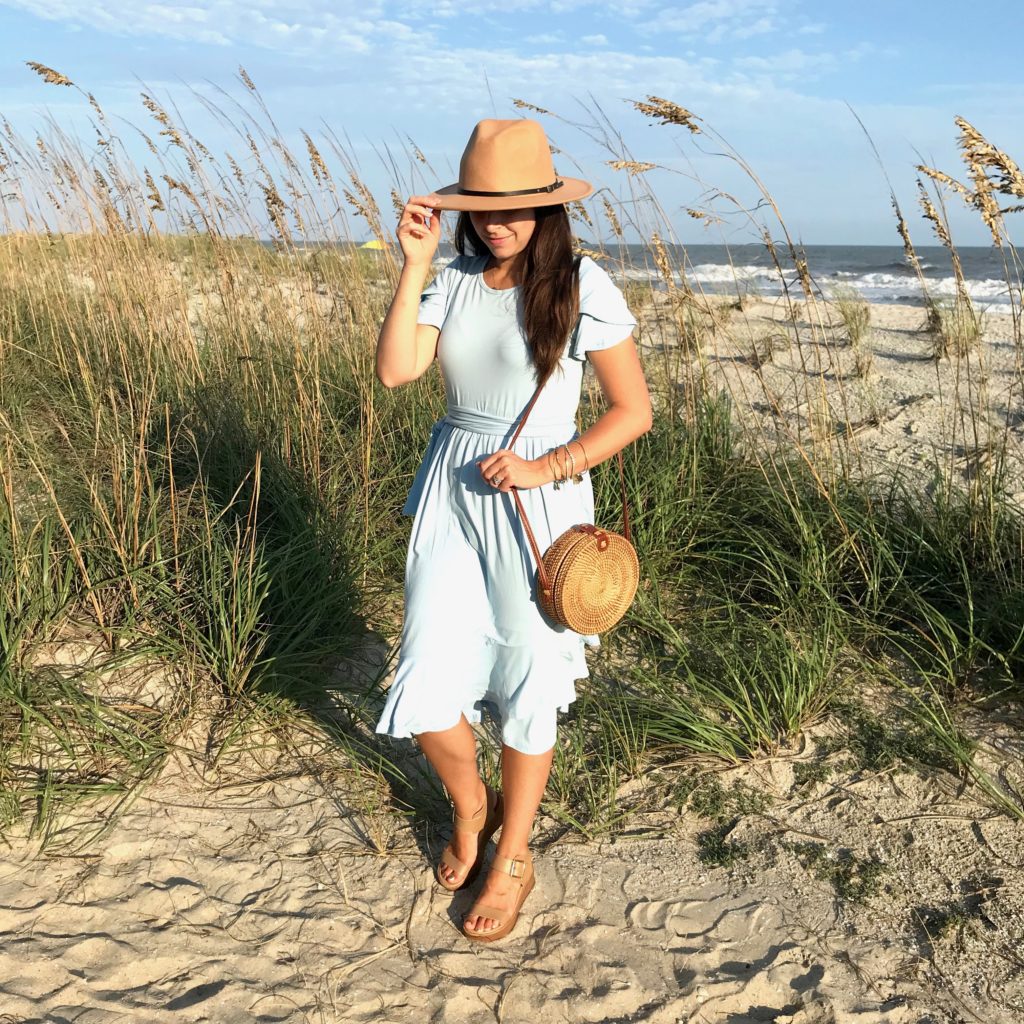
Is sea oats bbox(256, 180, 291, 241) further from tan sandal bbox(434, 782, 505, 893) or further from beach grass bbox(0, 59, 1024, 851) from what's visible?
tan sandal bbox(434, 782, 505, 893)

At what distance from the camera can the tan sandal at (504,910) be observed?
204cm

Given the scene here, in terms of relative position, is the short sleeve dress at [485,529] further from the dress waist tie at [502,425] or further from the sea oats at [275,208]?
the sea oats at [275,208]

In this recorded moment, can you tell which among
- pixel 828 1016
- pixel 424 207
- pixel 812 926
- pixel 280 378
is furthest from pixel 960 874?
pixel 280 378

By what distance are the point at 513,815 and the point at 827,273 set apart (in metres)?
27.6

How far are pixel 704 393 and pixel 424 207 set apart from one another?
230 cm

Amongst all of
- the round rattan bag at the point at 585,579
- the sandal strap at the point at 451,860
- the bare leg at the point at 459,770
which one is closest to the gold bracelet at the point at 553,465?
the round rattan bag at the point at 585,579

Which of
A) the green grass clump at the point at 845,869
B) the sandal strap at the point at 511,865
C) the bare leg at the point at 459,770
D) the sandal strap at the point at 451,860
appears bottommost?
the green grass clump at the point at 845,869

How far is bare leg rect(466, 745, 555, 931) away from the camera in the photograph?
2029 mm

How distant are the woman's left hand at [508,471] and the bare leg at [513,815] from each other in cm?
62

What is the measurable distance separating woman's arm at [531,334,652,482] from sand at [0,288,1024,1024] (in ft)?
3.58

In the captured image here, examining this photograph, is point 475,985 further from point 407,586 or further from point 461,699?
point 407,586

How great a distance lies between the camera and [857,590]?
129 inches

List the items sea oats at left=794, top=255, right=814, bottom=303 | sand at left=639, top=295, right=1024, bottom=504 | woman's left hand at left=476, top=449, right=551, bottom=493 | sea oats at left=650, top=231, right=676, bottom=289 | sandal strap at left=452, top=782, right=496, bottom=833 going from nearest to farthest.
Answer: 1. woman's left hand at left=476, top=449, right=551, bottom=493
2. sandal strap at left=452, top=782, right=496, bottom=833
3. sea oats at left=794, top=255, right=814, bottom=303
4. sea oats at left=650, top=231, right=676, bottom=289
5. sand at left=639, top=295, right=1024, bottom=504

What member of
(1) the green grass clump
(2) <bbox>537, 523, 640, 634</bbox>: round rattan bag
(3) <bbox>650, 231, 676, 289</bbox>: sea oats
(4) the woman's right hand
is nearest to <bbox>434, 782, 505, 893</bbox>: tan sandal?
(2) <bbox>537, 523, 640, 634</bbox>: round rattan bag
